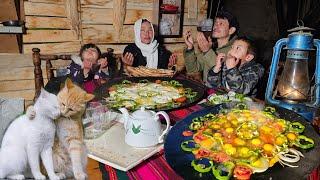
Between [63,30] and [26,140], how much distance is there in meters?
3.75

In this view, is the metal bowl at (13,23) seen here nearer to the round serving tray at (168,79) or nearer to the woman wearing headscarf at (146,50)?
the woman wearing headscarf at (146,50)

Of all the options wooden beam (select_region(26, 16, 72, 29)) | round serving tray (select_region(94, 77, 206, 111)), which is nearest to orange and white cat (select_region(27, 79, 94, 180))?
round serving tray (select_region(94, 77, 206, 111))

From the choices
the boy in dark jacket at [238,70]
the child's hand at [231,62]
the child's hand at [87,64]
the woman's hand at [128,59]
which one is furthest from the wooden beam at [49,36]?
the child's hand at [231,62]

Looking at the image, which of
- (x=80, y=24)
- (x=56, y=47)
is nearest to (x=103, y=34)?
(x=80, y=24)

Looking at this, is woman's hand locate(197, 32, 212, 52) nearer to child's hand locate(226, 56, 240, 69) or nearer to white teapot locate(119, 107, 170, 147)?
child's hand locate(226, 56, 240, 69)

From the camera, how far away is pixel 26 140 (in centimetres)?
53

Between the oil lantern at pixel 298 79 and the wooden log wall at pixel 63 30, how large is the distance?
299 centimetres

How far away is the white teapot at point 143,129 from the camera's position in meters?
1.22

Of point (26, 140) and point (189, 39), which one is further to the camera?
point (189, 39)

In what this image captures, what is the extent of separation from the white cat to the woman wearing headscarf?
10.9ft

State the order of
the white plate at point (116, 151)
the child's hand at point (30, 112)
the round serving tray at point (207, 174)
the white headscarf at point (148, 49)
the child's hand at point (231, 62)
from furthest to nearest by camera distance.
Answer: the white headscarf at point (148, 49)
the child's hand at point (231, 62)
the white plate at point (116, 151)
the round serving tray at point (207, 174)
the child's hand at point (30, 112)

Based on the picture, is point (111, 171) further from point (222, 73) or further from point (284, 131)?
point (222, 73)

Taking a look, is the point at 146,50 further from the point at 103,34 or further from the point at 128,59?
the point at 103,34

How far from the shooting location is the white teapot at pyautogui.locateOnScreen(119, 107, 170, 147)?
4.00 ft
